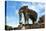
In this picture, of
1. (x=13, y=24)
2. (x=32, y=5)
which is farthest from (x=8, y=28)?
(x=32, y=5)

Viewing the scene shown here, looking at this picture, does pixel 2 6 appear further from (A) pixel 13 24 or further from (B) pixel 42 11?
(B) pixel 42 11

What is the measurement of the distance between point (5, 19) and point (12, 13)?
8cm

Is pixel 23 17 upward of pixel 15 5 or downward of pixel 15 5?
downward

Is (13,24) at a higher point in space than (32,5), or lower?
lower

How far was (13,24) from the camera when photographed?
30.0 inches

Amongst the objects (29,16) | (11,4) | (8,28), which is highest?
(11,4)

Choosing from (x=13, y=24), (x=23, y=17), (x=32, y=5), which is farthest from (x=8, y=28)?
(x=32, y=5)

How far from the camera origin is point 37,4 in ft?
2.63

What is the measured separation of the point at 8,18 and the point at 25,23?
156 millimetres

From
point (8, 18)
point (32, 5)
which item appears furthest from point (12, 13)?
point (32, 5)

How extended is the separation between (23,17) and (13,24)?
0.35 ft

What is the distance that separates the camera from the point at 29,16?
79 centimetres

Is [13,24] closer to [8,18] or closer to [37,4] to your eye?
[8,18]

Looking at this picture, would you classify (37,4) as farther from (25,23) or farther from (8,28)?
(8,28)
